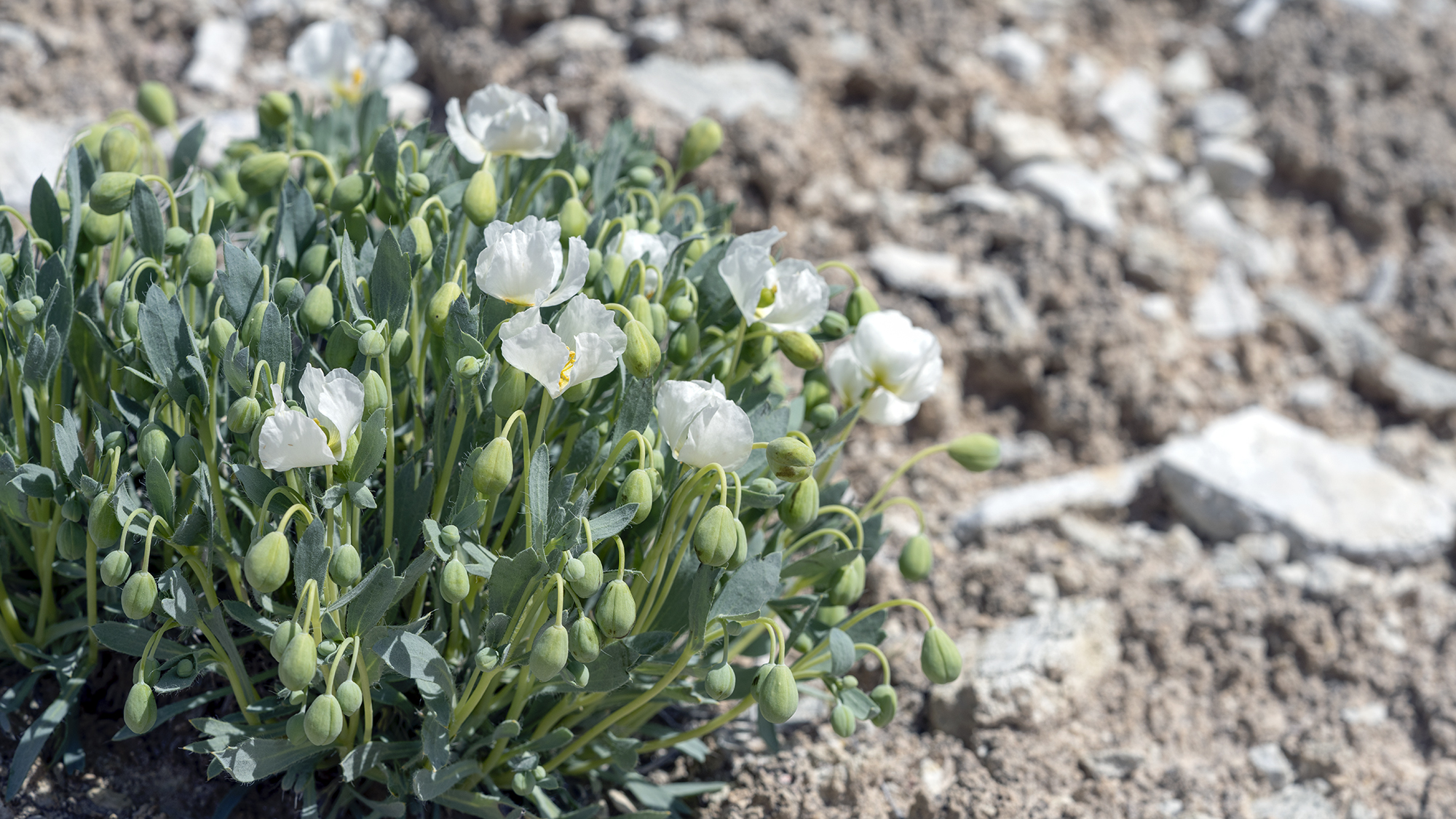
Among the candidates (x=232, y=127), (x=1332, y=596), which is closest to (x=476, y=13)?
(x=232, y=127)

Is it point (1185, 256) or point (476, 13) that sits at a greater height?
point (476, 13)

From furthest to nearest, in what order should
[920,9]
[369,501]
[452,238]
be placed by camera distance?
[920,9] < [452,238] < [369,501]

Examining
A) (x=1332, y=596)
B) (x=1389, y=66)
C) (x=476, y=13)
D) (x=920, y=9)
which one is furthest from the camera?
(x=1389, y=66)

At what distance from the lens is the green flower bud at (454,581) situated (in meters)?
1.07

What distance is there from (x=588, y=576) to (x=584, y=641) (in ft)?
0.20

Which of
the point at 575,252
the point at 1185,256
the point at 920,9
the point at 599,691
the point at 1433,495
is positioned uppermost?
the point at 575,252

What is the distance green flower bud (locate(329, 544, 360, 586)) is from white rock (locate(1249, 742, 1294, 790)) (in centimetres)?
151

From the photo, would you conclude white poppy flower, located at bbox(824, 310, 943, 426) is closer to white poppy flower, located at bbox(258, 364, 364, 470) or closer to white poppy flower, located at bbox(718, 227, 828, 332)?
white poppy flower, located at bbox(718, 227, 828, 332)

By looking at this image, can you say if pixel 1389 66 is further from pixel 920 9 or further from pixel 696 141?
pixel 696 141

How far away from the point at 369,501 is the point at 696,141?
819mm

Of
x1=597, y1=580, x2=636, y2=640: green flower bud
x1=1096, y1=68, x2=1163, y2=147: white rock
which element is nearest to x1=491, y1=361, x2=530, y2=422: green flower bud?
x1=597, y1=580, x2=636, y2=640: green flower bud

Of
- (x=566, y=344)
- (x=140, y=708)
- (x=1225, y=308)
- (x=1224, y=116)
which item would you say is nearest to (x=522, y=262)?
(x=566, y=344)

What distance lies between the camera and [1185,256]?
108 inches

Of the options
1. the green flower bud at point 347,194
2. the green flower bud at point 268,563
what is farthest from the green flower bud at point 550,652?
the green flower bud at point 347,194
